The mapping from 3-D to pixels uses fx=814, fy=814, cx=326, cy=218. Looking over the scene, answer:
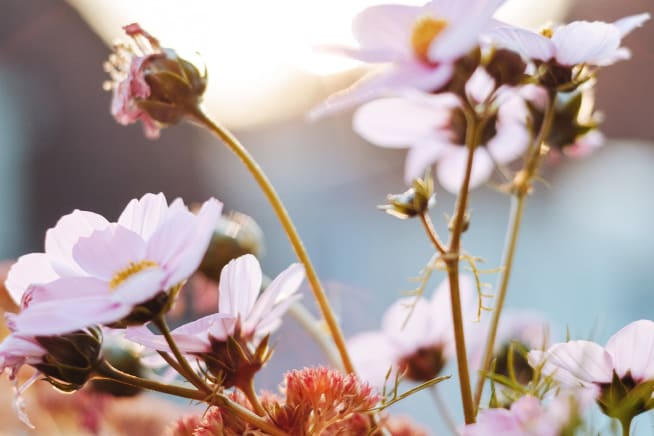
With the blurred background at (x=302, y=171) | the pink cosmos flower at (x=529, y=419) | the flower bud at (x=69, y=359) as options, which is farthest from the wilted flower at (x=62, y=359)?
the blurred background at (x=302, y=171)

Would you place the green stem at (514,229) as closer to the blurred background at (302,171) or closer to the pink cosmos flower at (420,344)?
the pink cosmos flower at (420,344)

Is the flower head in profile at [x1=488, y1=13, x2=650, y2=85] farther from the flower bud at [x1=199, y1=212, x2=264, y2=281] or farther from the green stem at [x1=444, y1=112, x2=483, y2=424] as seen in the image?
the flower bud at [x1=199, y1=212, x2=264, y2=281]

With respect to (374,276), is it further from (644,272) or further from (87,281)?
(87,281)

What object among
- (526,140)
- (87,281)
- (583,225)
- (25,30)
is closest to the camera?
(87,281)

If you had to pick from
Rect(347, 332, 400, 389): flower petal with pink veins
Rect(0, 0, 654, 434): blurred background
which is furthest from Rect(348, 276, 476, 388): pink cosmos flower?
Rect(0, 0, 654, 434): blurred background

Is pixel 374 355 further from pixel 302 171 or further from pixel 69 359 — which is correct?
pixel 302 171

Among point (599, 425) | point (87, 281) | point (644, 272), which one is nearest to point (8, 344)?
point (87, 281)

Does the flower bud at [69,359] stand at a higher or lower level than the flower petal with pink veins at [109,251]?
lower
